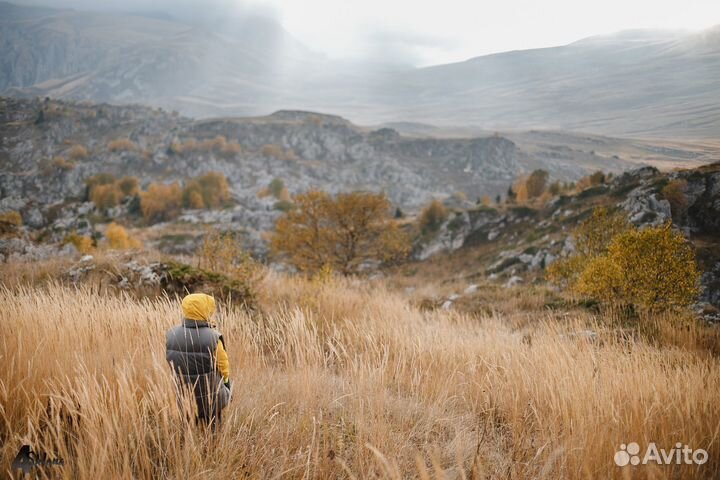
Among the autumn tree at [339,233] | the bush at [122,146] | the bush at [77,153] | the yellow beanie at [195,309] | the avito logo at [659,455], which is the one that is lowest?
the autumn tree at [339,233]

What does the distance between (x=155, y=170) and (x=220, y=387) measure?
14359 cm

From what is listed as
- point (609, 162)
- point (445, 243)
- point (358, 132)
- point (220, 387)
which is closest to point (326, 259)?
point (445, 243)

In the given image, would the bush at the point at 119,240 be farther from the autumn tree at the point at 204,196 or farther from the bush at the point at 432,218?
the bush at the point at 432,218

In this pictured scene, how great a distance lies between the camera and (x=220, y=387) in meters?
2.48

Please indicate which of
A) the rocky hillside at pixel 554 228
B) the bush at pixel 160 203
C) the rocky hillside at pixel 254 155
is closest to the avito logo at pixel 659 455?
the rocky hillside at pixel 554 228

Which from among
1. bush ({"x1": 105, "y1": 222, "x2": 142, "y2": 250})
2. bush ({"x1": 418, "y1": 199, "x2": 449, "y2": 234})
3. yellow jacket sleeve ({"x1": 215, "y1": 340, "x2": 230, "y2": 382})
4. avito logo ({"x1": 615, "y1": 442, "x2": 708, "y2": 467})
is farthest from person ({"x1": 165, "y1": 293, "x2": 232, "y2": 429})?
bush ({"x1": 418, "y1": 199, "x2": 449, "y2": 234})

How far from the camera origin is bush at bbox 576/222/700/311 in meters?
8.84

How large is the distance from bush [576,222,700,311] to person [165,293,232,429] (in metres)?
10.1

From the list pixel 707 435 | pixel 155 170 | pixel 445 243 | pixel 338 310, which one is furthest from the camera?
pixel 155 170

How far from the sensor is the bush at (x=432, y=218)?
4942 centimetres

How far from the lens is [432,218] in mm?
50844

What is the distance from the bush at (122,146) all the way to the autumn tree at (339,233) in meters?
130

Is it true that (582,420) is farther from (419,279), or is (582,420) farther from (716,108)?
(419,279)

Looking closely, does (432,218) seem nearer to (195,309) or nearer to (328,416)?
(328,416)
